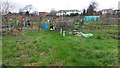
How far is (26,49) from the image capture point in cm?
869

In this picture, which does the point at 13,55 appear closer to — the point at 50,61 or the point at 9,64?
the point at 9,64

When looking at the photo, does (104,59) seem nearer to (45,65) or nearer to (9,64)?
(45,65)

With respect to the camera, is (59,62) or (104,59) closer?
(59,62)

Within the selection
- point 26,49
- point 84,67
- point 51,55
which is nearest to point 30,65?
point 51,55

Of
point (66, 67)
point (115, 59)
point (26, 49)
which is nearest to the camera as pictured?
point (66, 67)

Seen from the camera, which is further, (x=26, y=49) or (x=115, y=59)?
(x=26, y=49)

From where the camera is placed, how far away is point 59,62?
21.9ft

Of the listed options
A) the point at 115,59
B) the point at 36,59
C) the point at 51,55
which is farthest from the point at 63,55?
the point at 115,59

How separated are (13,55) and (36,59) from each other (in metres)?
1.10

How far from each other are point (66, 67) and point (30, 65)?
1037 mm

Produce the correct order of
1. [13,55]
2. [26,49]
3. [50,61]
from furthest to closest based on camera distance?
[26,49], [13,55], [50,61]

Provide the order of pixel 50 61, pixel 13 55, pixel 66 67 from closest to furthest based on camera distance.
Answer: pixel 66 67 < pixel 50 61 < pixel 13 55

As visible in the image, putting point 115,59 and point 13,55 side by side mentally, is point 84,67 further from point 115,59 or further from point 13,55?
point 13,55

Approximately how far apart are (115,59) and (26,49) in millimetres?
3274
